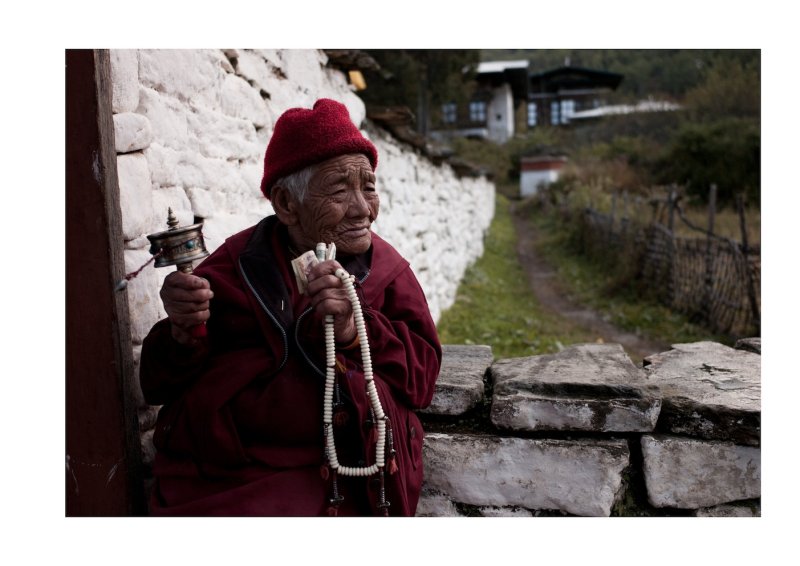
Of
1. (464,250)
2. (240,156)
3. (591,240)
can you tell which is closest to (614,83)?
(591,240)

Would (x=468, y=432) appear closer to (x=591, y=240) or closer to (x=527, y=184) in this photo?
(x=591, y=240)

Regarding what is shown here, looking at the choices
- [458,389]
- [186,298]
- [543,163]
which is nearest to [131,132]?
[186,298]

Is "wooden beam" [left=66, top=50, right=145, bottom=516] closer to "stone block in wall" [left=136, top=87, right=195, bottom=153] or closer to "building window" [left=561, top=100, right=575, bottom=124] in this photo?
"stone block in wall" [left=136, top=87, right=195, bottom=153]

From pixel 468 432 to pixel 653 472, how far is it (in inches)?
26.1

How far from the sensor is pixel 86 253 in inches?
69.5

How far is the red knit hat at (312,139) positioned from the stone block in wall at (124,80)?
0.52 m

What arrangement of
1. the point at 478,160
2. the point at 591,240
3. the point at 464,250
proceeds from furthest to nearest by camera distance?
1. the point at 478,160
2. the point at 591,240
3. the point at 464,250

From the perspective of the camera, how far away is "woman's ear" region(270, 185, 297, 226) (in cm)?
190

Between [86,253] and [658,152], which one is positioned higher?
[658,152]

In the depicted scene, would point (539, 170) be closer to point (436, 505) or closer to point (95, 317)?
point (436, 505)

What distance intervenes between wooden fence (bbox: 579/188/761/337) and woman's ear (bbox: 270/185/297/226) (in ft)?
20.1

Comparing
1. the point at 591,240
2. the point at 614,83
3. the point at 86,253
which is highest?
the point at 614,83

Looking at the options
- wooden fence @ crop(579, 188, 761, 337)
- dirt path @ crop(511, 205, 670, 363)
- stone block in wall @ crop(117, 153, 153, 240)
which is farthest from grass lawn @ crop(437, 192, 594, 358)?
stone block in wall @ crop(117, 153, 153, 240)

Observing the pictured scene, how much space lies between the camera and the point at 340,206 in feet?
6.00
